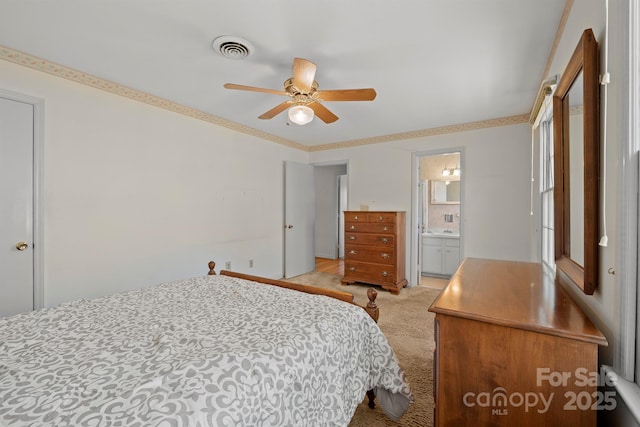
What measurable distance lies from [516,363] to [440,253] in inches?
161

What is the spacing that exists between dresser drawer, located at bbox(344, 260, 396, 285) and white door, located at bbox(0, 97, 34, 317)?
11.9 ft

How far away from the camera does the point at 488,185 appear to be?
12.2ft

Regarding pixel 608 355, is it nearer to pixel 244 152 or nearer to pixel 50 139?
pixel 50 139

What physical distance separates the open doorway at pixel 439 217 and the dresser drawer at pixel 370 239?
0.59 meters

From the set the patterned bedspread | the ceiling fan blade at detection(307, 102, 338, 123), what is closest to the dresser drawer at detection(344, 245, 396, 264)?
the ceiling fan blade at detection(307, 102, 338, 123)

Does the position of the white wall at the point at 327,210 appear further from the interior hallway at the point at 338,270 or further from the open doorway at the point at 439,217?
the open doorway at the point at 439,217

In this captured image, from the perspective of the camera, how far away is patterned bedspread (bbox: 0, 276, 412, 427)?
0.80 meters

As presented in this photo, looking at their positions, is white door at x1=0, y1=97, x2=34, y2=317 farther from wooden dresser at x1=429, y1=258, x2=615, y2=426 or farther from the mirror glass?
the mirror glass

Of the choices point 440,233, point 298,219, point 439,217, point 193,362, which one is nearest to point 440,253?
point 440,233

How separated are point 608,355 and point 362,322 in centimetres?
96

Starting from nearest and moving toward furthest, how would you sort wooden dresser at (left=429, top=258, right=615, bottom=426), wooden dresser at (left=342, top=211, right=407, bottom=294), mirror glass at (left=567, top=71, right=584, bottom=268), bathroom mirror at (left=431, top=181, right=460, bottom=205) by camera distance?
wooden dresser at (left=429, top=258, right=615, bottom=426) → mirror glass at (left=567, top=71, right=584, bottom=268) → wooden dresser at (left=342, top=211, right=407, bottom=294) → bathroom mirror at (left=431, top=181, right=460, bottom=205)

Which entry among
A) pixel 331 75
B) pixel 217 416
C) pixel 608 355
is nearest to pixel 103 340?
pixel 217 416

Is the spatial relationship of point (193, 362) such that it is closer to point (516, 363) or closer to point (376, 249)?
point (516, 363)

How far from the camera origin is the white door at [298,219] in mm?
4738
